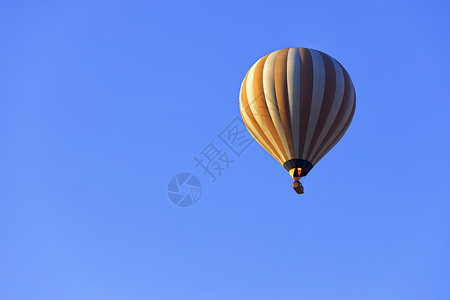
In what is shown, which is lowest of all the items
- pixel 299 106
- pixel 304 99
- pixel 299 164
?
pixel 299 164

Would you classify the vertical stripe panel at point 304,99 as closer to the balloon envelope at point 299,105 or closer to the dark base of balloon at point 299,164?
the balloon envelope at point 299,105

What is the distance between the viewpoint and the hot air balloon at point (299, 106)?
29062mm

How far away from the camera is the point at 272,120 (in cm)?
2945

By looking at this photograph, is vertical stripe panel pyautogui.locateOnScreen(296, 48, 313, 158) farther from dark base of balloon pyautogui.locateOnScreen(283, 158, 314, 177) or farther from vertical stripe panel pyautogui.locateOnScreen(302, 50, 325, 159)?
dark base of balloon pyautogui.locateOnScreen(283, 158, 314, 177)

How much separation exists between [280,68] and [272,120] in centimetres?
238

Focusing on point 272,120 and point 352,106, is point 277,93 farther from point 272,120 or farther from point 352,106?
point 352,106

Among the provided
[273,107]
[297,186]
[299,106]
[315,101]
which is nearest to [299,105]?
[299,106]

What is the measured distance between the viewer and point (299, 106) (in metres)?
29.0

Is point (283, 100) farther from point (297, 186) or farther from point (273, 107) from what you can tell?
point (297, 186)

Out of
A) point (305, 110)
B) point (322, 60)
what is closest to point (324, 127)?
point (305, 110)

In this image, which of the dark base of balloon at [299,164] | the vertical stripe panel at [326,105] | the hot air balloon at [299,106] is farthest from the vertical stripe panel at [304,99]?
the vertical stripe panel at [326,105]

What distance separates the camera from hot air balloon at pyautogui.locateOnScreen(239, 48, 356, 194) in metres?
29.1

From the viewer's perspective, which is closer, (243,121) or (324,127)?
(324,127)

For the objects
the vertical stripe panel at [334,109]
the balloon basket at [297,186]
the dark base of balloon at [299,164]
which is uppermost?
the vertical stripe panel at [334,109]
